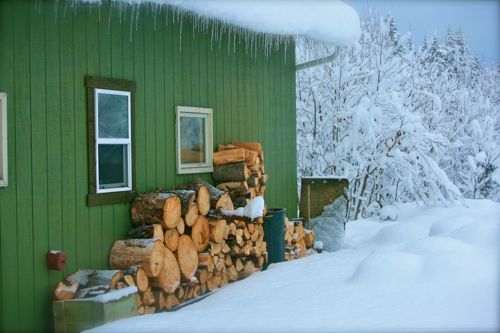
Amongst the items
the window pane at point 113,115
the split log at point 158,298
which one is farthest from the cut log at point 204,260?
the window pane at point 113,115

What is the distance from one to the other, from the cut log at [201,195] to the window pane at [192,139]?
0.43m

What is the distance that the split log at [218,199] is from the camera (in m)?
6.24

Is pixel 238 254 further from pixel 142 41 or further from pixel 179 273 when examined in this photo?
pixel 142 41

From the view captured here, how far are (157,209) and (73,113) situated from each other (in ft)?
4.19

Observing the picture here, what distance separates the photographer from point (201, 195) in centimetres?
603

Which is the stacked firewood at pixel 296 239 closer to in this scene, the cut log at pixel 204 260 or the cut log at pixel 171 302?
the cut log at pixel 204 260

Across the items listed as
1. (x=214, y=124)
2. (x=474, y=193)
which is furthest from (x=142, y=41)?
(x=474, y=193)

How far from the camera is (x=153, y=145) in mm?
6020

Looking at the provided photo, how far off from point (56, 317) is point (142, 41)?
10.1 ft

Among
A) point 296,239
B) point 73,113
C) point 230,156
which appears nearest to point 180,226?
point 230,156

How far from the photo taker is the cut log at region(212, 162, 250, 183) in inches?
272

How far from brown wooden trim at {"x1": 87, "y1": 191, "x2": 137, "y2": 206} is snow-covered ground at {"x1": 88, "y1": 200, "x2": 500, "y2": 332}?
1.33 m

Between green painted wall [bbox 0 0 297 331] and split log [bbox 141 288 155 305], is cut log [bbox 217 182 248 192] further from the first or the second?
split log [bbox 141 288 155 305]

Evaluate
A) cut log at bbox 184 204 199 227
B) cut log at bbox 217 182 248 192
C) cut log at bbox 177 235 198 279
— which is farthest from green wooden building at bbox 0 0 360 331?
cut log at bbox 177 235 198 279
